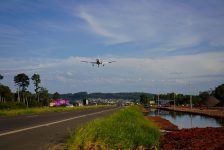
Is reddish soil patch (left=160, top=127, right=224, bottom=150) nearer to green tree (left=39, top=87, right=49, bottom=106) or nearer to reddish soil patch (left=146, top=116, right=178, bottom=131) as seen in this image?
reddish soil patch (left=146, top=116, right=178, bottom=131)

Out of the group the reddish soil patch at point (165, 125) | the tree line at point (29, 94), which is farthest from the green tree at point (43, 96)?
the reddish soil patch at point (165, 125)

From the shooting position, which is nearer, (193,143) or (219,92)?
(193,143)

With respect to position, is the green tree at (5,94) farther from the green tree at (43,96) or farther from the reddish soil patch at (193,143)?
the reddish soil patch at (193,143)

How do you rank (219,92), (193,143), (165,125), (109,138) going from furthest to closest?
(219,92) < (165,125) < (193,143) < (109,138)

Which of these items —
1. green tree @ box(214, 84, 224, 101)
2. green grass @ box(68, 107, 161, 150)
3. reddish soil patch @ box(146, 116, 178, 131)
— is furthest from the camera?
green tree @ box(214, 84, 224, 101)

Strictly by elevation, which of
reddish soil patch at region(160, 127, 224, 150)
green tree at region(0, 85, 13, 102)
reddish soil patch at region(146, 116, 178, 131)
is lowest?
reddish soil patch at region(146, 116, 178, 131)

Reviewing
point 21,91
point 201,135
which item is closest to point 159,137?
point 201,135

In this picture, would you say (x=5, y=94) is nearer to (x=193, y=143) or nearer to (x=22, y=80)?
(x=22, y=80)

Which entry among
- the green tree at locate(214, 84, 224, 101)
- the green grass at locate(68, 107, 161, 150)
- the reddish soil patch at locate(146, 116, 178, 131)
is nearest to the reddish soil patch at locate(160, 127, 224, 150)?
the green grass at locate(68, 107, 161, 150)

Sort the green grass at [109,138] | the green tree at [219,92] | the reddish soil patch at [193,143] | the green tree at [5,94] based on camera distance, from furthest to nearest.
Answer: the green tree at [219,92], the green tree at [5,94], the reddish soil patch at [193,143], the green grass at [109,138]

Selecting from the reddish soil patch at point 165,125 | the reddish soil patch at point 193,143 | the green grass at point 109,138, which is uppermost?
the green grass at point 109,138

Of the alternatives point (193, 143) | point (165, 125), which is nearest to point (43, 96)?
point (165, 125)

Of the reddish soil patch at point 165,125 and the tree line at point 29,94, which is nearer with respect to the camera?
the reddish soil patch at point 165,125
